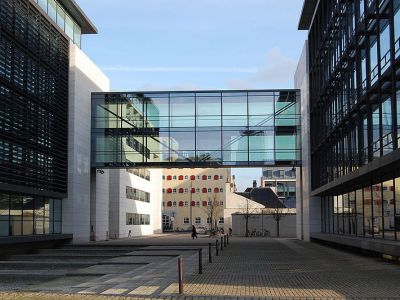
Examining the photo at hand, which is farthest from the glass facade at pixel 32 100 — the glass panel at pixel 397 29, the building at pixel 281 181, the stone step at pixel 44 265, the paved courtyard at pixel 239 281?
the building at pixel 281 181

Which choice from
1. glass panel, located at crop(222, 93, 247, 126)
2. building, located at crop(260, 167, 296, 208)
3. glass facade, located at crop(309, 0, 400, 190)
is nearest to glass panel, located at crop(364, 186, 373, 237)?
glass facade, located at crop(309, 0, 400, 190)

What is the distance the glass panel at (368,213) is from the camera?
25688 mm

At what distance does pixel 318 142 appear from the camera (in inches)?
1566

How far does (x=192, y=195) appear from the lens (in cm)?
12000

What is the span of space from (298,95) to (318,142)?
26.4ft

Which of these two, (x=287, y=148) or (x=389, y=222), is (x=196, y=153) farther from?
(x=389, y=222)

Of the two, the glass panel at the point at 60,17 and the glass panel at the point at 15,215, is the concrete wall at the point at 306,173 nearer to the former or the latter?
the glass panel at the point at 60,17

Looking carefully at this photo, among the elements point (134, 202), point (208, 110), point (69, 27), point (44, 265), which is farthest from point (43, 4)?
point (134, 202)

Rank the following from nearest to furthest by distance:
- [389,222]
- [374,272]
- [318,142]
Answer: [374,272] < [389,222] < [318,142]

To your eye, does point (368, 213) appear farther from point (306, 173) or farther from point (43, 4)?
point (43, 4)

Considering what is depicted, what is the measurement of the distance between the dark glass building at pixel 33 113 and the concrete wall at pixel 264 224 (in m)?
33.9

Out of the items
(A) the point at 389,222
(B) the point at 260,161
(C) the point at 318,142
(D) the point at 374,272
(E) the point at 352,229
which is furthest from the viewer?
(B) the point at 260,161

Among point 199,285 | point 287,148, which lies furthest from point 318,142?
point 199,285

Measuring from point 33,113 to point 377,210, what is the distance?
19.5 m
